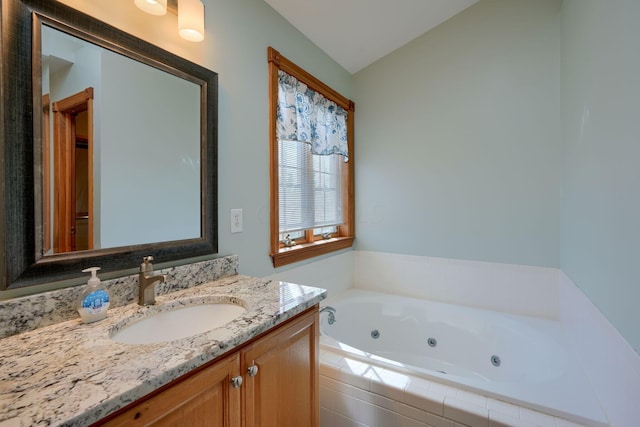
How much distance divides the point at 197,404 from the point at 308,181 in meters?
1.68

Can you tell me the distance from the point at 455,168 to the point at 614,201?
121 cm

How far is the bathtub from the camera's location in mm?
1180

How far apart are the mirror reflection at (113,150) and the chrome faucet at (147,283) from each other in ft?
0.43

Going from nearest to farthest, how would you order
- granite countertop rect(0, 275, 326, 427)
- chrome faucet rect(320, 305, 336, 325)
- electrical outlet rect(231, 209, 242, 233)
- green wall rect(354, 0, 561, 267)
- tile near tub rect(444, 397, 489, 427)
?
granite countertop rect(0, 275, 326, 427) < tile near tub rect(444, 397, 489, 427) < electrical outlet rect(231, 209, 242, 233) < green wall rect(354, 0, 561, 267) < chrome faucet rect(320, 305, 336, 325)

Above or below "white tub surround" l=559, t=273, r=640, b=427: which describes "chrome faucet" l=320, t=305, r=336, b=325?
below

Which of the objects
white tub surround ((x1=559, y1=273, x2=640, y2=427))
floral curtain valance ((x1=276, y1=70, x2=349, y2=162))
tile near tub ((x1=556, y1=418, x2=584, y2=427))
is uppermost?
floral curtain valance ((x1=276, y1=70, x2=349, y2=162))

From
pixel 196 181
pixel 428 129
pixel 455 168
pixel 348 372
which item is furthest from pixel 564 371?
pixel 196 181

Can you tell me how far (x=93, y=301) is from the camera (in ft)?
2.76

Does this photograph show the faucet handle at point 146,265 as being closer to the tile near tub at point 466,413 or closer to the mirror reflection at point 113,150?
the mirror reflection at point 113,150

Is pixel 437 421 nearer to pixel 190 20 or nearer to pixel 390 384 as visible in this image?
pixel 390 384

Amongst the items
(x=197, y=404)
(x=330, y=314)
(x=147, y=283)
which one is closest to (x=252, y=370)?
(x=197, y=404)

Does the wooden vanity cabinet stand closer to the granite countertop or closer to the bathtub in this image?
the granite countertop

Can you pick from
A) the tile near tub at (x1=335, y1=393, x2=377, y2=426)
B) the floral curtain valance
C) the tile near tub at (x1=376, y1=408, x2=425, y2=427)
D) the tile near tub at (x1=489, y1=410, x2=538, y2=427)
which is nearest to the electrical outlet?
the floral curtain valance

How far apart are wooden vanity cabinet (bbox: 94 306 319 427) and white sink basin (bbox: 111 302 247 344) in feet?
0.72
